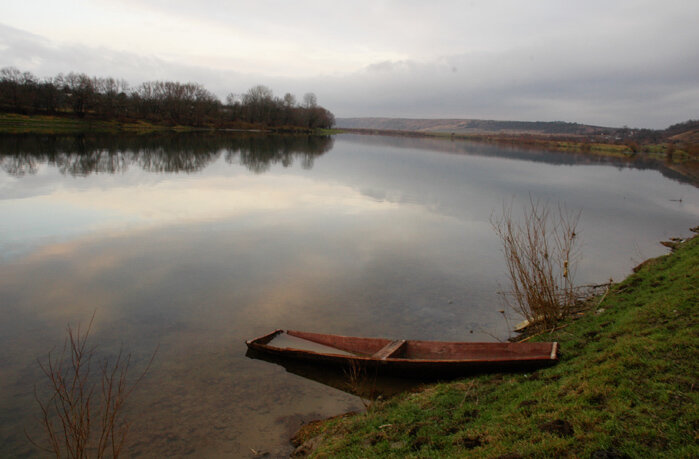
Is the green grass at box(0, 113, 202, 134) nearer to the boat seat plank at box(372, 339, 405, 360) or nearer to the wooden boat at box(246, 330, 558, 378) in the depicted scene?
the wooden boat at box(246, 330, 558, 378)

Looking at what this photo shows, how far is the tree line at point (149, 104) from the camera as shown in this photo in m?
76.8

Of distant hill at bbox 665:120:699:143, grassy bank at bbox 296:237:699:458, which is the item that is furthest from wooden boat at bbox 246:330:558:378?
distant hill at bbox 665:120:699:143

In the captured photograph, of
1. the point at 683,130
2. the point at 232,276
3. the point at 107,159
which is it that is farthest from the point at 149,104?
the point at 683,130

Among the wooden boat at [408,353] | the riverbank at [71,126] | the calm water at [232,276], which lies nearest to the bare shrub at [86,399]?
the calm water at [232,276]

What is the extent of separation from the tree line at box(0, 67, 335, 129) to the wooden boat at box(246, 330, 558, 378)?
85.5 m

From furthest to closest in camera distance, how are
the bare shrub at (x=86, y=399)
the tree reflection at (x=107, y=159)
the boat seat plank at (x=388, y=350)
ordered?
1. the tree reflection at (x=107, y=159)
2. the boat seat plank at (x=388, y=350)
3. the bare shrub at (x=86, y=399)

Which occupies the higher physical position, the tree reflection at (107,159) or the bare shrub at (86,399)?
the tree reflection at (107,159)

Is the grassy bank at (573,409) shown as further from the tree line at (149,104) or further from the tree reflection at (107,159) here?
the tree line at (149,104)

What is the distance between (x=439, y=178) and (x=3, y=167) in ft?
103

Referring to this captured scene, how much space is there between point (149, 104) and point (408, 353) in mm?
104728

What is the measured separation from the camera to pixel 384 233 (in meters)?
16.8

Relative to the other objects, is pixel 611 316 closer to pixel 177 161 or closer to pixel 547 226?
pixel 547 226

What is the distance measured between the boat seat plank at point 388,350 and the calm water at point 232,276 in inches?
31.4

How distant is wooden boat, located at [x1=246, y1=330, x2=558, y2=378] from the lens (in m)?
6.68
